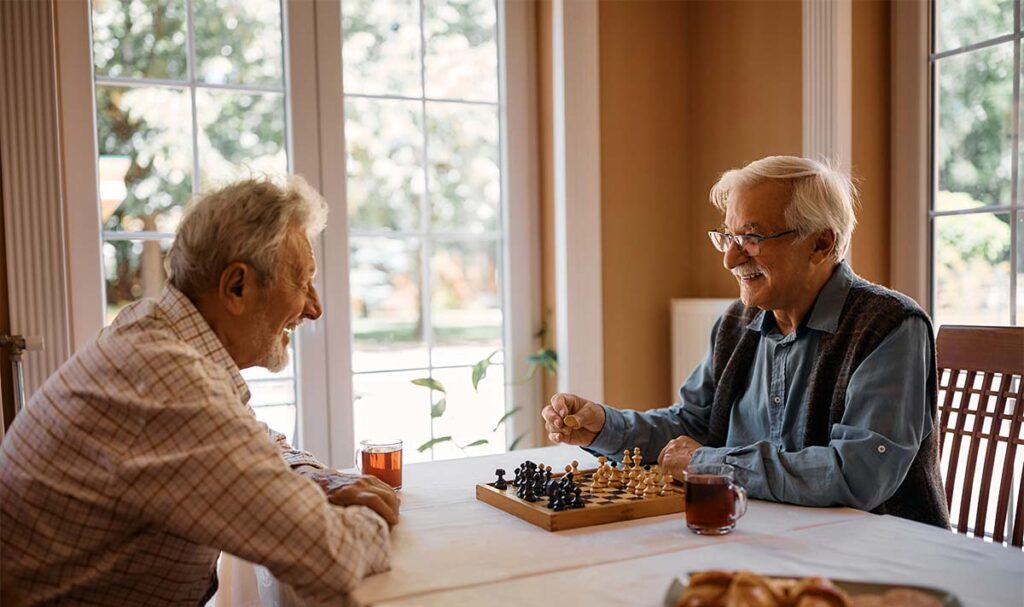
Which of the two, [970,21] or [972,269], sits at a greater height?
[970,21]

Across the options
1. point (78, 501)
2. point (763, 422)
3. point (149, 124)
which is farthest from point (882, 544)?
point (149, 124)

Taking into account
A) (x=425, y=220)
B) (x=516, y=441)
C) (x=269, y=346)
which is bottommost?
(x=516, y=441)

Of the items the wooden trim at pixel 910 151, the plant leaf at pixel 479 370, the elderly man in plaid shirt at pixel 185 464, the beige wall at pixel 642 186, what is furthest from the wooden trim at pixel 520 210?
the elderly man in plaid shirt at pixel 185 464

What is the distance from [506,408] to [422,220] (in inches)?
32.9

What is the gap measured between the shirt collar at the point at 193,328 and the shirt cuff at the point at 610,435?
31.5 inches

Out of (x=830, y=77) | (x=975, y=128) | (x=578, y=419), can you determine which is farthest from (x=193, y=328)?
(x=975, y=128)

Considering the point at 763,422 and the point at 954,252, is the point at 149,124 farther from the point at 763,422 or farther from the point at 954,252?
the point at 954,252

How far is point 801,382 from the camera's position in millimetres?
1725

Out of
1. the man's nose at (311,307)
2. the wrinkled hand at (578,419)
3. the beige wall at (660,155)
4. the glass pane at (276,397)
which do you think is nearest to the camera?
the man's nose at (311,307)

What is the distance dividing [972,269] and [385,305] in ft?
6.57

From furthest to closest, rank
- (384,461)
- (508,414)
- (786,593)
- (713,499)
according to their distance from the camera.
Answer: (508,414) → (384,461) → (713,499) → (786,593)

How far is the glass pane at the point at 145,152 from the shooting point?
280 cm

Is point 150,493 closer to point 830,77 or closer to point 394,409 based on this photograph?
point 394,409

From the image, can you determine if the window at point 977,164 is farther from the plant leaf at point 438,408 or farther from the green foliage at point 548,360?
the plant leaf at point 438,408
